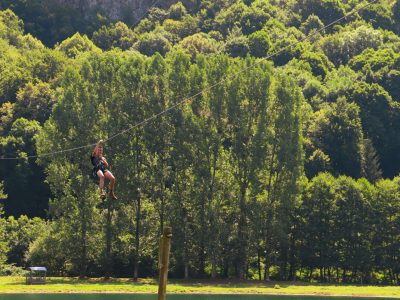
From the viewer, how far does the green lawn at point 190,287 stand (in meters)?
76.4

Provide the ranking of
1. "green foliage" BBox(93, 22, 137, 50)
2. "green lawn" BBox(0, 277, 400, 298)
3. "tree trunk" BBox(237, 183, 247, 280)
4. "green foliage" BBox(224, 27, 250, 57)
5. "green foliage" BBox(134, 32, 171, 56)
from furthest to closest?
"green foliage" BBox(93, 22, 137, 50), "green foliage" BBox(134, 32, 171, 56), "green foliage" BBox(224, 27, 250, 57), "tree trunk" BBox(237, 183, 247, 280), "green lawn" BBox(0, 277, 400, 298)

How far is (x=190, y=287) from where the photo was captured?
8062cm

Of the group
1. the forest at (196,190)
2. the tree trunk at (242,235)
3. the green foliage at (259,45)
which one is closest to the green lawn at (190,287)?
the tree trunk at (242,235)

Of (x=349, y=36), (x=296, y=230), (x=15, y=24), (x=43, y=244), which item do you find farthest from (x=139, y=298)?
(x=15, y=24)

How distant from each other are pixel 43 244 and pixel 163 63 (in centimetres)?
2222

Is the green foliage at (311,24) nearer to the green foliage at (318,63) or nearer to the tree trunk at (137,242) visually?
the green foliage at (318,63)

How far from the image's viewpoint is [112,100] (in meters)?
89.3

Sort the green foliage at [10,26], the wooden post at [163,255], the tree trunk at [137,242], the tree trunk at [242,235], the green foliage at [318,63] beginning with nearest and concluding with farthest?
the wooden post at [163,255] → the tree trunk at [137,242] → the tree trunk at [242,235] → the green foliage at [318,63] → the green foliage at [10,26]

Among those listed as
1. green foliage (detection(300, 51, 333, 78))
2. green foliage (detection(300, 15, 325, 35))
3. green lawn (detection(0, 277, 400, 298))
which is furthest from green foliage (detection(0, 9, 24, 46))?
green lawn (detection(0, 277, 400, 298))

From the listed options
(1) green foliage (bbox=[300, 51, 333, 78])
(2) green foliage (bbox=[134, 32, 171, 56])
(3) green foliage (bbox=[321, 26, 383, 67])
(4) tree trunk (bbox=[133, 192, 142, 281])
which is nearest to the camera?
(4) tree trunk (bbox=[133, 192, 142, 281])

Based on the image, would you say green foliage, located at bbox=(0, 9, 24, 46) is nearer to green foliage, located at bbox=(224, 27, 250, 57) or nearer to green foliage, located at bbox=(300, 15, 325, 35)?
green foliage, located at bbox=(224, 27, 250, 57)

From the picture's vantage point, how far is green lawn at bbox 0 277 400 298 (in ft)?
251

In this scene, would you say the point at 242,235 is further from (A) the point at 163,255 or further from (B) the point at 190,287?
(A) the point at 163,255

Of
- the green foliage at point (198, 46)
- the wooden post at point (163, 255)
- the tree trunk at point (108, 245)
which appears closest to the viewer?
the wooden post at point (163, 255)
